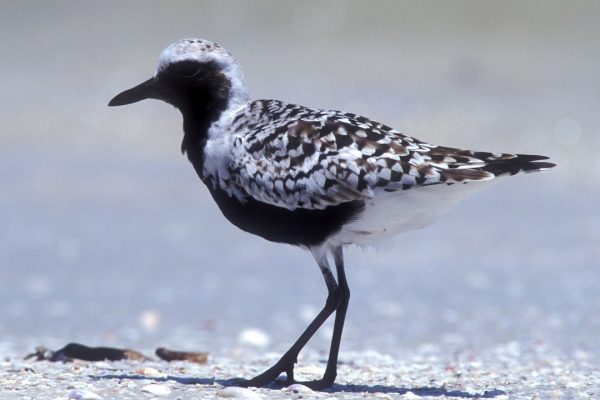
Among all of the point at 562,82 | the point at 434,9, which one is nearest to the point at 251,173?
the point at 562,82

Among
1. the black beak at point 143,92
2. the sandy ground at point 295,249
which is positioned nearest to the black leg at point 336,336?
the sandy ground at point 295,249

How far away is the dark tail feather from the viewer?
647cm

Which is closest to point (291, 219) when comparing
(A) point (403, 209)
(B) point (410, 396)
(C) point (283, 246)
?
(A) point (403, 209)

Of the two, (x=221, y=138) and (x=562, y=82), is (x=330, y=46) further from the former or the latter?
(x=221, y=138)

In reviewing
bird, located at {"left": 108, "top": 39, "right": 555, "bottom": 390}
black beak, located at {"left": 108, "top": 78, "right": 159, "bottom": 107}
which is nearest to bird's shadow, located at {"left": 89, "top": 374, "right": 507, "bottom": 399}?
bird, located at {"left": 108, "top": 39, "right": 555, "bottom": 390}

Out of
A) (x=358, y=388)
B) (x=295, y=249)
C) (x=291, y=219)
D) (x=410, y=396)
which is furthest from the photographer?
(x=295, y=249)

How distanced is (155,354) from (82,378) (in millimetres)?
1751

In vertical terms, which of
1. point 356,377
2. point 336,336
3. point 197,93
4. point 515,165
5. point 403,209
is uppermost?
point 197,93

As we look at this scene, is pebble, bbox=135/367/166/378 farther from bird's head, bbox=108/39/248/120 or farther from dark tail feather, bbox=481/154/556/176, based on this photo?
dark tail feather, bbox=481/154/556/176

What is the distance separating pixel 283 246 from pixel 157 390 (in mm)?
7274

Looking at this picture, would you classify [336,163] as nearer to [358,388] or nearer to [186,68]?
[186,68]

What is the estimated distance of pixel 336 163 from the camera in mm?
6574

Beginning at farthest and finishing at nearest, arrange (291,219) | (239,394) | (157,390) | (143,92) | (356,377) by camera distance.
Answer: (356,377) → (143,92) → (291,219) → (157,390) → (239,394)

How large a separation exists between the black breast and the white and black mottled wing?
5 cm
